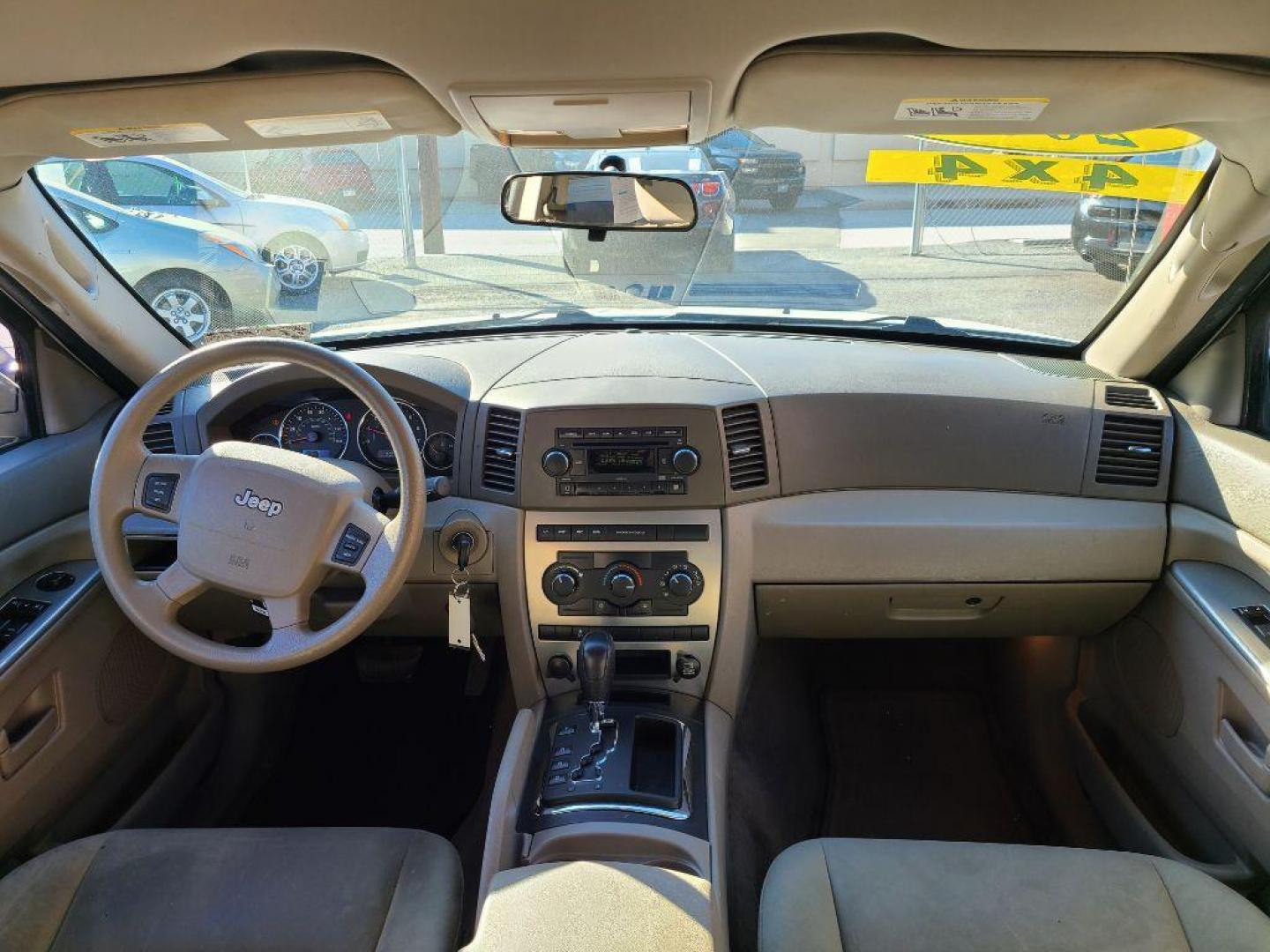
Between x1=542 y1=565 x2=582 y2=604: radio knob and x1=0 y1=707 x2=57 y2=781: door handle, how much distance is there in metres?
1.27

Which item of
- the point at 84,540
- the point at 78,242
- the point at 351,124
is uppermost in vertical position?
the point at 351,124

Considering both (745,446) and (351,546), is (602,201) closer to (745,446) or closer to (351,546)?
(745,446)

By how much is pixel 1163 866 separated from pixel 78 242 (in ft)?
9.99

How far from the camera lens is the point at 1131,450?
249 centimetres

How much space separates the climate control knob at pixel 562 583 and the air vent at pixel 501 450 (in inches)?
9.7

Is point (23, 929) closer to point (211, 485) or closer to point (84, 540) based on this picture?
point (211, 485)

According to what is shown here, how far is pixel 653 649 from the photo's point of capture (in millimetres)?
2479

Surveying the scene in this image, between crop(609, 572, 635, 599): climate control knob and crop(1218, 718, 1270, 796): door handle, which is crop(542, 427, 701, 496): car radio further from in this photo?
crop(1218, 718, 1270, 796): door handle

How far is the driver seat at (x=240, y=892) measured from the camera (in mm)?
1751

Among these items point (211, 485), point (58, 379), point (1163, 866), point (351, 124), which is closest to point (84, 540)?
point (58, 379)

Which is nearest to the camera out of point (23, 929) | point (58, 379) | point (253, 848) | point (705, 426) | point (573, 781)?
point (23, 929)

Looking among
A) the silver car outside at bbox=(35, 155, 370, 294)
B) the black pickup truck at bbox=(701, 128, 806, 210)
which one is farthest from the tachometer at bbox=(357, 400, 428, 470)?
the black pickup truck at bbox=(701, 128, 806, 210)

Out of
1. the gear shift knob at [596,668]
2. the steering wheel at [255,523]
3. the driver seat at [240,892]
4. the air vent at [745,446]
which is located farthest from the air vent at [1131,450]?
the driver seat at [240,892]

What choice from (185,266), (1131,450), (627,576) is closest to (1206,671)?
(1131,450)
